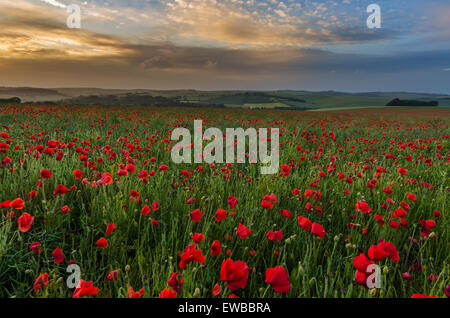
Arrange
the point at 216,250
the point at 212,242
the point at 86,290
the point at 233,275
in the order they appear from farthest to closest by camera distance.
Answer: the point at 212,242 < the point at 216,250 < the point at 233,275 < the point at 86,290

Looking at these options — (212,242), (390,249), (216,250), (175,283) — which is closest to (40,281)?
(175,283)

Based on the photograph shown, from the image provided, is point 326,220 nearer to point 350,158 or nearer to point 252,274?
point 252,274

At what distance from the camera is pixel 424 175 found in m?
4.13

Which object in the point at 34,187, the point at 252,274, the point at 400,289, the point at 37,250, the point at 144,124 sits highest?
the point at 144,124

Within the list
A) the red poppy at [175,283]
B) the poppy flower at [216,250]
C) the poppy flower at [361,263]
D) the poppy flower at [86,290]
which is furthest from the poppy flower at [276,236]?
the poppy flower at [86,290]

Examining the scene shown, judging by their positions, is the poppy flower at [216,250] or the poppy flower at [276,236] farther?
the poppy flower at [276,236]

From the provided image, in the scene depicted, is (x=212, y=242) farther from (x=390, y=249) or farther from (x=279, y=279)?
(x=390, y=249)

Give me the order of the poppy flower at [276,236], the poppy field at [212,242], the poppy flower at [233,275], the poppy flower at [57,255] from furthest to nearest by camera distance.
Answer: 1. the poppy flower at [276,236]
2. the poppy flower at [57,255]
3. the poppy field at [212,242]
4. the poppy flower at [233,275]

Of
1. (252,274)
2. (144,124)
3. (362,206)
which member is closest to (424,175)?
(362,206)

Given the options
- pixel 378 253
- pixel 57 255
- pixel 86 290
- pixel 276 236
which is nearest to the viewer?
pixel 86 290

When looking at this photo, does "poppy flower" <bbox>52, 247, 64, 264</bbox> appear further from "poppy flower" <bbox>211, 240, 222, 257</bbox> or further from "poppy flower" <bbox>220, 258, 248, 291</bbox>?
"poppy flower" <bbox>220, 258, 248, 291</bbox>
